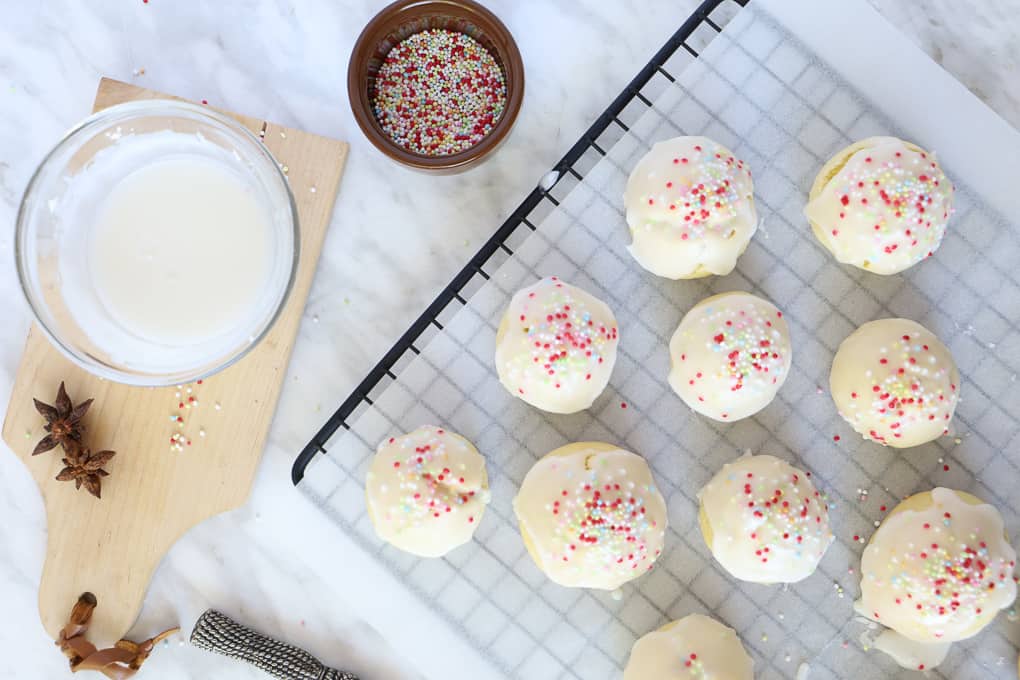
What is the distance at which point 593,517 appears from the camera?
1.40m

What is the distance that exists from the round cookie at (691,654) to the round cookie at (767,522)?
103mm

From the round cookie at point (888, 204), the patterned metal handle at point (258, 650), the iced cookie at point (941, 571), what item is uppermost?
the round cookie at point (888, 204)

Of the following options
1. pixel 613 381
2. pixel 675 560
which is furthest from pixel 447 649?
pixel 613 381

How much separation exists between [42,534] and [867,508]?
1.47 metres

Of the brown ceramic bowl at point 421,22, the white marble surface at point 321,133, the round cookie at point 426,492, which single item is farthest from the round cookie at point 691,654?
the brown ceramic bowl at point 421,22

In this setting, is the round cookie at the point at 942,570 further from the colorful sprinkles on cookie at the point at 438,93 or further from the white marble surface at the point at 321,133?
the colorful sprinkles on cookie at the point at 438,93

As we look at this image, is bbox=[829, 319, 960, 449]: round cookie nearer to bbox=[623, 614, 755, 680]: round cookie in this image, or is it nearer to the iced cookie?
the iced cookie

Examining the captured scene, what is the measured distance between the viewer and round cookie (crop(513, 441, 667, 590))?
139 centimetres

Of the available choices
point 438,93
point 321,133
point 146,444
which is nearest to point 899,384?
point 438,93

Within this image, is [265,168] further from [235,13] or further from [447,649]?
[447,649]

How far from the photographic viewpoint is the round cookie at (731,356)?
4.66 feet

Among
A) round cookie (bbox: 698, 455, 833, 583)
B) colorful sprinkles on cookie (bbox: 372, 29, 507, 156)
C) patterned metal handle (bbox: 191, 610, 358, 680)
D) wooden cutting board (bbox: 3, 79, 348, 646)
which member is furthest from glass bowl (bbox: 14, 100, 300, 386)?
round cookie (bbox: 698, 455, 833, 583)

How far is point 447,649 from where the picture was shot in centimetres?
150

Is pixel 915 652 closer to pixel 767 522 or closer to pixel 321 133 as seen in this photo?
pixel 767 522
